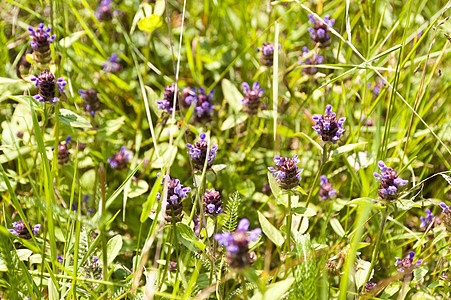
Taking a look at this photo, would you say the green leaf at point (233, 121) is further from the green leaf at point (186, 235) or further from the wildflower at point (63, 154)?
the green leaf at point (186, 235)

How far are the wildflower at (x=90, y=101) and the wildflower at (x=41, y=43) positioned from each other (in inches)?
14.0

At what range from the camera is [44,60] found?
2156mm

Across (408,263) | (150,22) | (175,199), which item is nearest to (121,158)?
(150,22)

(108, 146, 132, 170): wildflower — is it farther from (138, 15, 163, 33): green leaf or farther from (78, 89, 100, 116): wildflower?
(138, 15, 163, 33): green leaf

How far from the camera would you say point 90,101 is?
99.0 inches

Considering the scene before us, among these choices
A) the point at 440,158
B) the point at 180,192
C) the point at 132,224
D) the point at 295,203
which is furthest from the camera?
the point at 440,158

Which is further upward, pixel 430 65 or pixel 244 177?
pixel 430 65

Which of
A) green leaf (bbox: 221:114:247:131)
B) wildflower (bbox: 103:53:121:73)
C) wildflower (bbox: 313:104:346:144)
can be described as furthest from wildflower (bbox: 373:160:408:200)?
wildflower (bbox: 103:53:121:73)

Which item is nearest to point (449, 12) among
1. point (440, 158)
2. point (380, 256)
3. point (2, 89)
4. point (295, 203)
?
point (440, 158)

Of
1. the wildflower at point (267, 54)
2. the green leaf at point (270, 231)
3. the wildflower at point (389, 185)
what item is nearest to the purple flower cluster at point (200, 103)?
the wildflower at point (267, 54)

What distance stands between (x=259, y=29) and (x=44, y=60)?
1718 mm

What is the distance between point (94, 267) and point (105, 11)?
2167 mm

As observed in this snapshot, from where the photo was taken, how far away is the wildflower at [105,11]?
323cm

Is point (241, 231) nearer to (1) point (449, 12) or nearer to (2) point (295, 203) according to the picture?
(2) point (295, 203)
